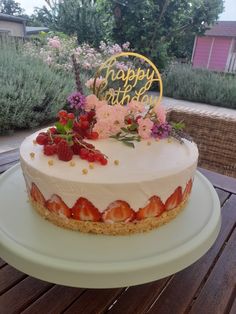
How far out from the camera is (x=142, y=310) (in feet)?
2.03

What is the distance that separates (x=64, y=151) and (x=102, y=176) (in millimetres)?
143

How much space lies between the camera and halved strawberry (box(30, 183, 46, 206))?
0.80m

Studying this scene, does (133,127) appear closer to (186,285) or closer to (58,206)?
(58,206)

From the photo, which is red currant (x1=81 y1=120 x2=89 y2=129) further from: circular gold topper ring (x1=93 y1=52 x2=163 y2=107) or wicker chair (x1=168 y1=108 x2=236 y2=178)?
wicker chair (x1=168 y1=108 x2=236 y2=178)

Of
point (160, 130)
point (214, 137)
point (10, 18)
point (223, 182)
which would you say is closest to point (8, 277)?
point (160, 130)

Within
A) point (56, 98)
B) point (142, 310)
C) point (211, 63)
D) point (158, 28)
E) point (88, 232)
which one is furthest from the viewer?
point (211, 63)

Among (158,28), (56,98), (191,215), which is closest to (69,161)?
(191,215)

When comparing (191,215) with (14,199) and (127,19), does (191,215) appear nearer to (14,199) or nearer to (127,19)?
(14,199)

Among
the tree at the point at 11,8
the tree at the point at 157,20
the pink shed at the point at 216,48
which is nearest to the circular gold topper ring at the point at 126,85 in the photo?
the tree at the point at 157,20

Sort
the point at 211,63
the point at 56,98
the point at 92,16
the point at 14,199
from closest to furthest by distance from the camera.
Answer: the point at 14,199, the point at 56,98, the point at 92,16, the point at 211,63

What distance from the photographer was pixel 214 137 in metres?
2.14

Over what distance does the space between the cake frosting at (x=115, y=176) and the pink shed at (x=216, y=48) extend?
13108 millimetres

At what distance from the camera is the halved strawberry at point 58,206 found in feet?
2.48

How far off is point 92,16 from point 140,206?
26.7 feet
